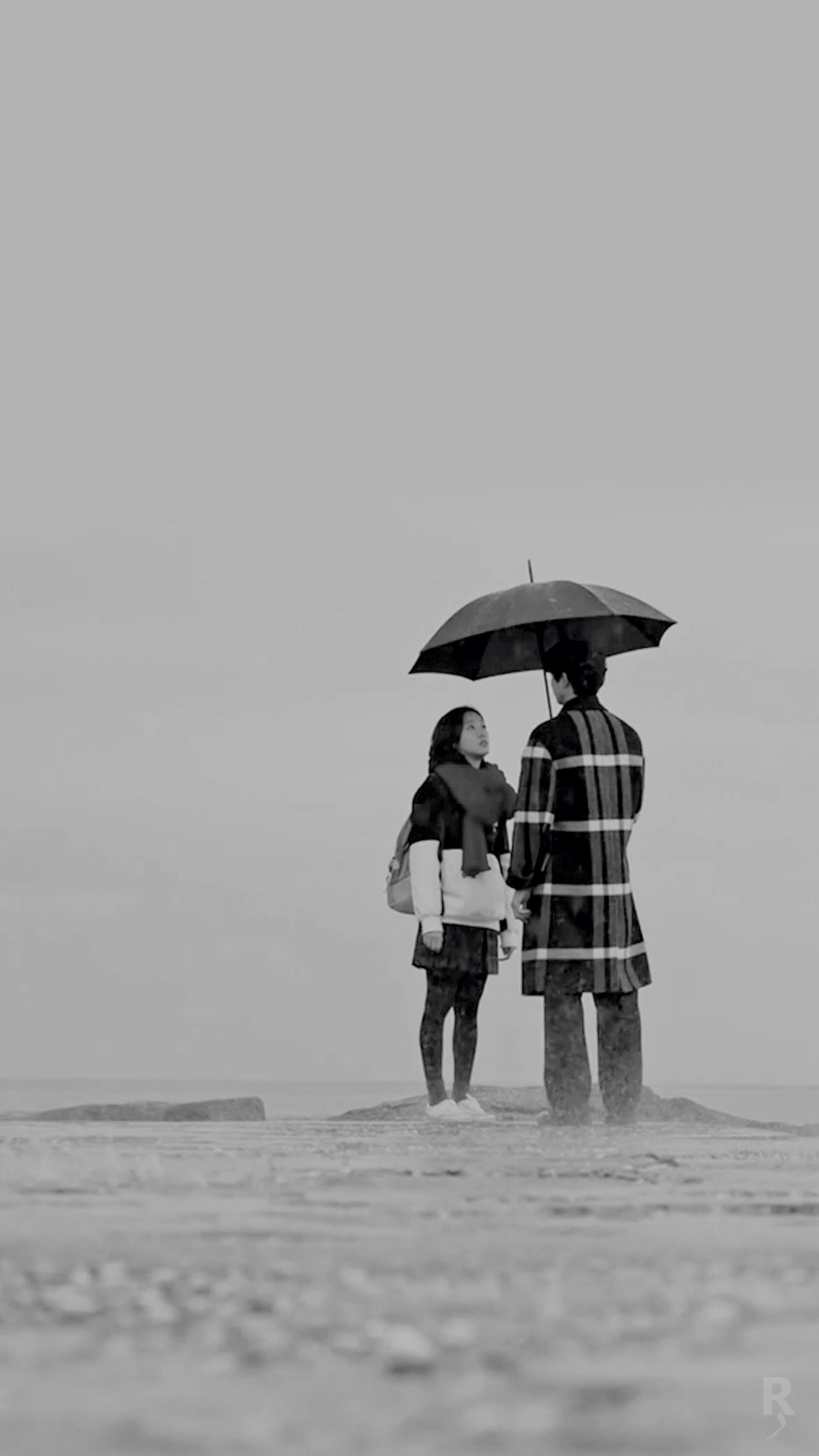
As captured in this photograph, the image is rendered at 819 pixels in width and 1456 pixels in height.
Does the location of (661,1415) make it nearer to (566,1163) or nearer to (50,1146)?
(566,1163)

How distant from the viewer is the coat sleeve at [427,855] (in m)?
10.1

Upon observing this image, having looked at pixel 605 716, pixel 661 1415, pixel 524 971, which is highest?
pixel 605 716

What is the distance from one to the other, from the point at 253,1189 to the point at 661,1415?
3.11 m

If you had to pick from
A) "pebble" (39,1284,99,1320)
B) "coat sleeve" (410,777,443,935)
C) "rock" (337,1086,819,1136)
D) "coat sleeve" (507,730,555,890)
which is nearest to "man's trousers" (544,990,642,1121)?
"coat sleeve" (507,730,555,890)

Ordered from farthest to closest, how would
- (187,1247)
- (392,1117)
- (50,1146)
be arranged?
1. (392,1117)
2. (50,1146)
3. (187,1247)

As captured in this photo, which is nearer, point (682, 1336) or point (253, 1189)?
point (682, 1336)

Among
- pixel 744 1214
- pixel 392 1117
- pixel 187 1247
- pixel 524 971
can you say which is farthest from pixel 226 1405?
pixel 392 1117

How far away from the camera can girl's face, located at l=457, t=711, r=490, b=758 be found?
34.6 feet

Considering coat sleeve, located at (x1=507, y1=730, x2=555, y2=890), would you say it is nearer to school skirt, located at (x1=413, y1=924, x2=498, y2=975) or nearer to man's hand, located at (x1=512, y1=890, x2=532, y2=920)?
man's hand, located at (x1=512, y1=890, x2=532, y2=920)

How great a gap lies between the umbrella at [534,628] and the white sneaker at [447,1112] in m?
2.11

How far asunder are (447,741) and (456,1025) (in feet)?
4.58

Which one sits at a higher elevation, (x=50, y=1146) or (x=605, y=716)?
(x=605, y=716)

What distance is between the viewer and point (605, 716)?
9.23 m

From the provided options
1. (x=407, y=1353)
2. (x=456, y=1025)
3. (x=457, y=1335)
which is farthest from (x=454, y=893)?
(x=407, y=1353)
